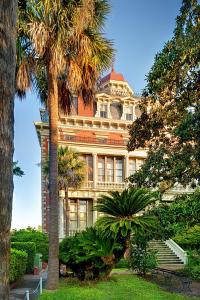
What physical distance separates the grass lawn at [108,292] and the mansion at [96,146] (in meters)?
23.1

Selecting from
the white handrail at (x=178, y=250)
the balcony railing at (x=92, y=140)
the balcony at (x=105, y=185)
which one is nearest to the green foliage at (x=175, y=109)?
the white handrail at (x=178, y=250)

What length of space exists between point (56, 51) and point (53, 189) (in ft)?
16.3

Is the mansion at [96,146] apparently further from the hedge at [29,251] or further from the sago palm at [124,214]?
the sago palm at [124,214]

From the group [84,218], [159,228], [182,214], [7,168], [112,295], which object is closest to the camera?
[7,168]

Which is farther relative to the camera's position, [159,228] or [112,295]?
[159,228]

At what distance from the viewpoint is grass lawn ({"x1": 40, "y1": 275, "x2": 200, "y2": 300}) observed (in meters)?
11.5

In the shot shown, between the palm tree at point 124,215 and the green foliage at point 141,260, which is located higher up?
the palm tree at point 124,215

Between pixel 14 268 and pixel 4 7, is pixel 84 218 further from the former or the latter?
pixel 4 7

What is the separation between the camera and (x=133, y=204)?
14.0 metres

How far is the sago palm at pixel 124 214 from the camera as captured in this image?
44.5 ft

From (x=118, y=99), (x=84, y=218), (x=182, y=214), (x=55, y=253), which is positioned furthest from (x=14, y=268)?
(x=118, y=99)

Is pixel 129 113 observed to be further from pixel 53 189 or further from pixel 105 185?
pixel 53 189

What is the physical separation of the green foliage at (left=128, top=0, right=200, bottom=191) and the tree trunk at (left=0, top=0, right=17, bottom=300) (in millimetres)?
9724

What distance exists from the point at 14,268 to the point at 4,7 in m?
15.3
